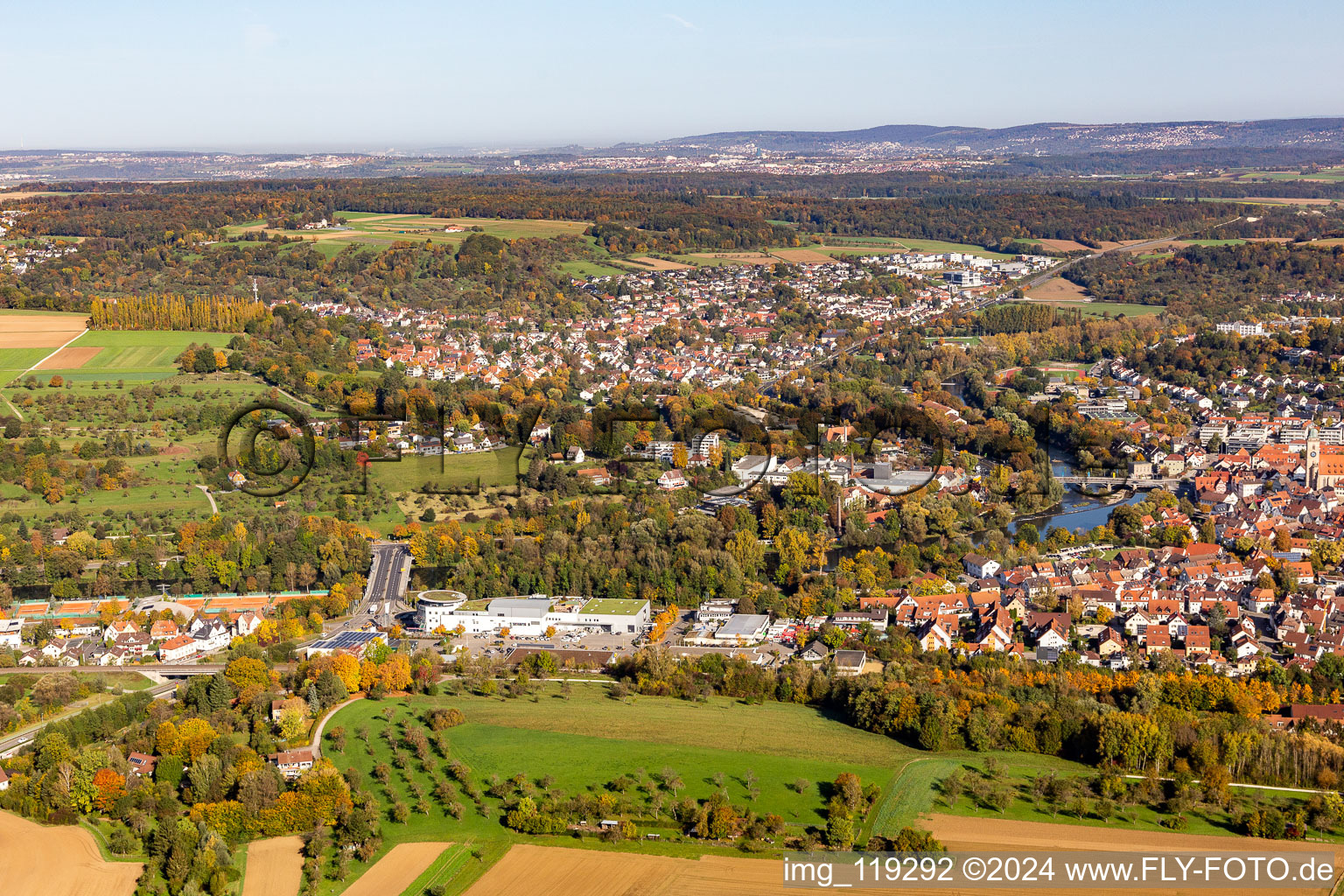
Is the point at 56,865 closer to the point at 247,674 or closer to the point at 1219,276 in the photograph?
the point at 247,674

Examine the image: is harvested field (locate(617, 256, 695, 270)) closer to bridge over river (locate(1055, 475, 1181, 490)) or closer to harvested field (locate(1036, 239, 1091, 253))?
harvested field (locate(1036, 239, 1091, 253))

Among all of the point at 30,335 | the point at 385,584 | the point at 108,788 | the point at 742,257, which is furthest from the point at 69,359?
the point at 742,257

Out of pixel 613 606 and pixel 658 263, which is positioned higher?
pixel 658 263

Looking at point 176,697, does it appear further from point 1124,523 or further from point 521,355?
point 521,355

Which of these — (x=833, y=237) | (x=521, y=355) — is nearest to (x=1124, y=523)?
(x=521, y=355)


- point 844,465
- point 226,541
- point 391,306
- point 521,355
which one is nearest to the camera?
point 226,541

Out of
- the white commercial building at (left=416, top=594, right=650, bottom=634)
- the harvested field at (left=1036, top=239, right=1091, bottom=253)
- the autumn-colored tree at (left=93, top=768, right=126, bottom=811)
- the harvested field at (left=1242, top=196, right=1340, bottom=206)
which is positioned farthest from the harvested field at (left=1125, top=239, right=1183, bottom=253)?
the autumn-colored tree at (left=93, top=768, right=126, bottom=811)
